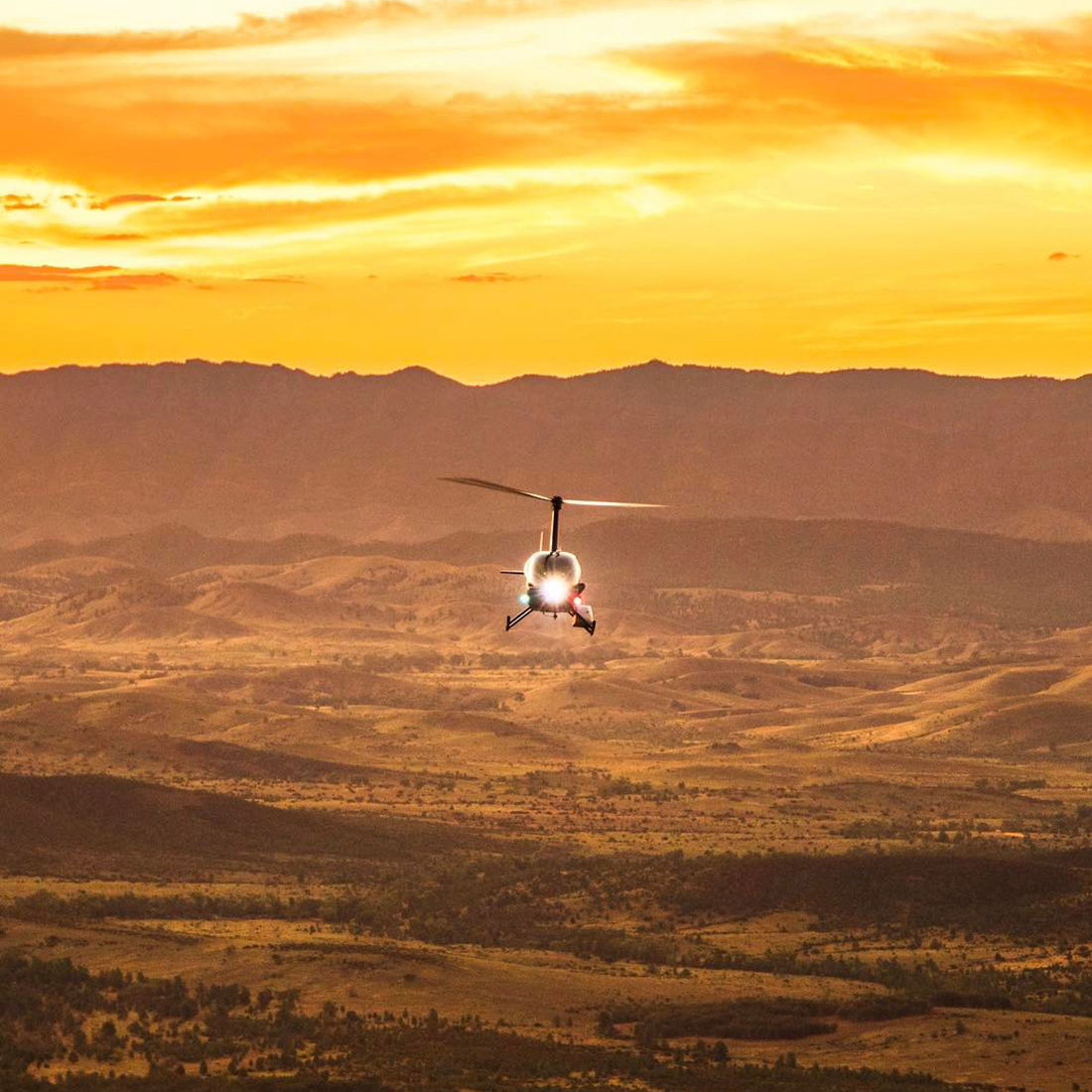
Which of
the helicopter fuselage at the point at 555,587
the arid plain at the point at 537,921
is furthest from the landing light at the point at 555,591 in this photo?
the arid plain at the point at 537,921

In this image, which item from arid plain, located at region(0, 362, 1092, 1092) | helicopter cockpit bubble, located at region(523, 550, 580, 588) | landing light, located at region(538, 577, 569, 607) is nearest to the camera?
landing light, located at region(538, 577, 569, 607)

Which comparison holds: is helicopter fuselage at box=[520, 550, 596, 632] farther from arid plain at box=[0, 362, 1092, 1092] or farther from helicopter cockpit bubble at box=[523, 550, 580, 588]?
arid plain at box=[0, 362, 1092, 1092]

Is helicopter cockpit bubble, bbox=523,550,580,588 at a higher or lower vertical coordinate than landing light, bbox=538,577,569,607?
higher

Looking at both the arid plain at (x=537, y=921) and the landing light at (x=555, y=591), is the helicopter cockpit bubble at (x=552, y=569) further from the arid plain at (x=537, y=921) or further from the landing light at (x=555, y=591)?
the arid plain at (x=537, y=921)

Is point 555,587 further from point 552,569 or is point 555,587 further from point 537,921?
point 537,921

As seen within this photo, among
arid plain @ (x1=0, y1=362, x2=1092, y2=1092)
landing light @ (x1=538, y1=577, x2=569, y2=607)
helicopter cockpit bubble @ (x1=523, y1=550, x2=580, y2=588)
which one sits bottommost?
arid plain @ (x1=0, y1=362, x2=1092, y2=1092)

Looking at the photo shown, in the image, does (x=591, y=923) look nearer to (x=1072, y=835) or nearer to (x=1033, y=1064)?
(x=1033, y=1064)

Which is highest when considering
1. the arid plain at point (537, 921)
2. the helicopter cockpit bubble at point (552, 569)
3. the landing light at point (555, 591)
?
the helicopter cockpit bubble at point (552, 569)

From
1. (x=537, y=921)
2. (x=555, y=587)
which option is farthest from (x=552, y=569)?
(x=537, y=921)

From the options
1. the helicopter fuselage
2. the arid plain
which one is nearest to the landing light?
the helicopter fuselage

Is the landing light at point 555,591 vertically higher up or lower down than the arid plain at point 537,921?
higher up
